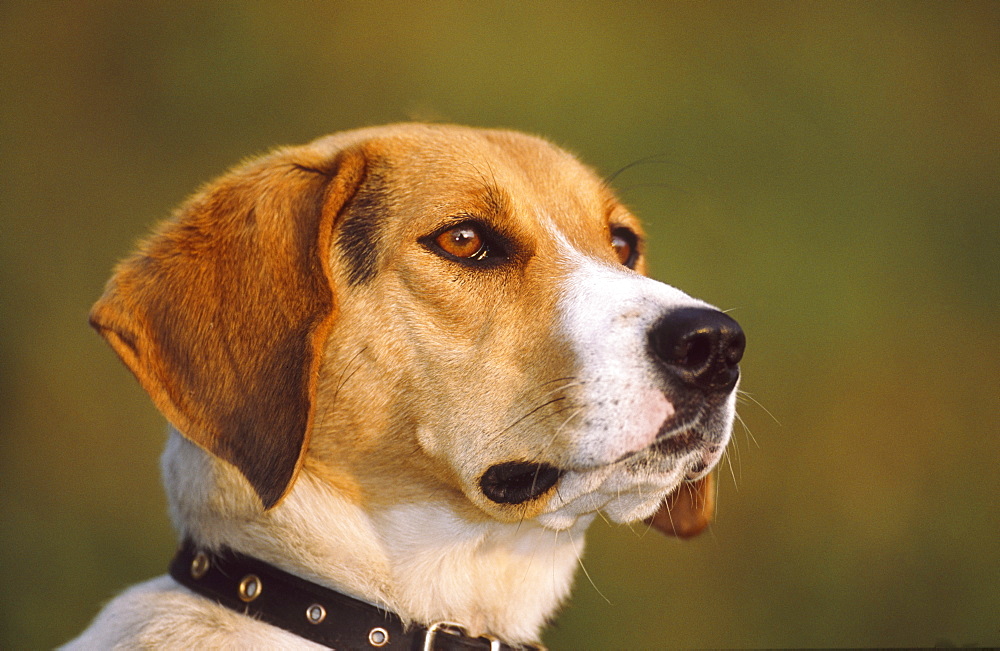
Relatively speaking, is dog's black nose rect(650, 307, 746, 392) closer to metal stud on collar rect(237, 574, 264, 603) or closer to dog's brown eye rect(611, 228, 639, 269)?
dog's brown eye rect(611, 228, 639, 269)

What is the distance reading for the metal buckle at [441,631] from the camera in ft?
9.16

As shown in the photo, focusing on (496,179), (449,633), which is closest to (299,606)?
(449,633)

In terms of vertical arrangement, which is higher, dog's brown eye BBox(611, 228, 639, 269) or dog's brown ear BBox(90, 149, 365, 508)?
dog's brown eye BBox(611, 228, 639, 269)

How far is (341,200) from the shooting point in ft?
10.6

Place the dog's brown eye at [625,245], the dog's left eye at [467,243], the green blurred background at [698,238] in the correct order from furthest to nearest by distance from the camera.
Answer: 1. the green blurred background at [698,238]
2. the dog's brown eye at [625,245]
3. the dog's left eye at [467,243]

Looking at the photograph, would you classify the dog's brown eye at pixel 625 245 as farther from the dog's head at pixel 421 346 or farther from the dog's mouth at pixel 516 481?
the dog's mouth at pixel 516 481

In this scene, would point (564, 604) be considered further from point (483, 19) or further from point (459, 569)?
point (483, 19)

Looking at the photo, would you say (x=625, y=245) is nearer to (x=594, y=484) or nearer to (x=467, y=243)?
(x=467, y=243)

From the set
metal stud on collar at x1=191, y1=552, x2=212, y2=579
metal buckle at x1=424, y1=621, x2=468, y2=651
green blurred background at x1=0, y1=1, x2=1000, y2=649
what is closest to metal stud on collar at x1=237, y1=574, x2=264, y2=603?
metal stud on collar at x1=191, y1=552, x2=212, y2=579

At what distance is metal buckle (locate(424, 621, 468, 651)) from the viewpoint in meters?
2.79

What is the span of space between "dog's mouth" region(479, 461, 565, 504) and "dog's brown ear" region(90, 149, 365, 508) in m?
0.61

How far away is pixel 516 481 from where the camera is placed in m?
2.87

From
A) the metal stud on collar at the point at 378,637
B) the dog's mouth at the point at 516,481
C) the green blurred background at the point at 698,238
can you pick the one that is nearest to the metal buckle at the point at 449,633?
the metal stud on collar at the point at 378,637

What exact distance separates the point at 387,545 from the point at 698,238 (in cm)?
558
